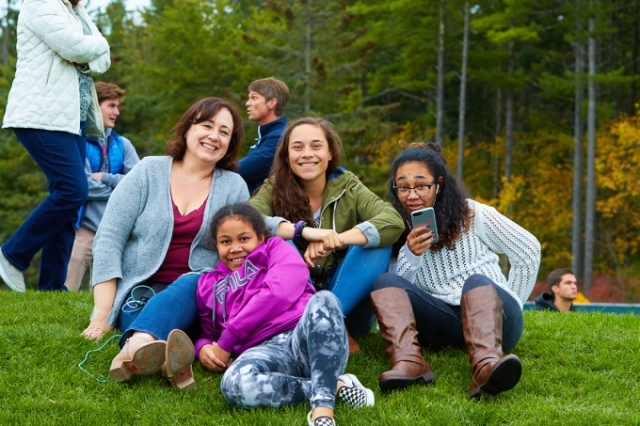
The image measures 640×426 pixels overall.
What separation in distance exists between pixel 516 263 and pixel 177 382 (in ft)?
6.66

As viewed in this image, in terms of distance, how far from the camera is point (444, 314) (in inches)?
177

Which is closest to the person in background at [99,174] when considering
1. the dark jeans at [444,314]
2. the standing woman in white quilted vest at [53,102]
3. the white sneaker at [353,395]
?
the standing woman in white quilted vest at [53,102]

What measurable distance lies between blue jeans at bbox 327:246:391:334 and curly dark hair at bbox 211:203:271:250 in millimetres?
487

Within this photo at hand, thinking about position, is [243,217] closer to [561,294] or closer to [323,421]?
[323,421]

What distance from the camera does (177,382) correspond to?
3990mm

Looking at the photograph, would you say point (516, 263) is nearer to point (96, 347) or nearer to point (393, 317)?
point (393, 317)

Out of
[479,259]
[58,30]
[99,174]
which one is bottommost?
[479,259]

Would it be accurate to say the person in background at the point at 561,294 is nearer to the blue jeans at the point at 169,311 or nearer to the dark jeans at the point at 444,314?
the dark jeans at the point at 444,314

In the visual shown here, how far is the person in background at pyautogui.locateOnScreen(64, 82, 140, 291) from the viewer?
7.11 m

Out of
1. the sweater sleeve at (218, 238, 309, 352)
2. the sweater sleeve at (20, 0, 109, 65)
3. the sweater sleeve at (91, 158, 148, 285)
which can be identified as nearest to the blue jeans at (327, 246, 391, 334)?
the sweater sleeve at (218, 238, 309, 352)

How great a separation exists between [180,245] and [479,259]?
5.71 feet

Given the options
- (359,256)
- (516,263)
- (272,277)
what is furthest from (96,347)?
(516,263)

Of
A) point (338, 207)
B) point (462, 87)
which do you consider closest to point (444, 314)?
point (338, 207)

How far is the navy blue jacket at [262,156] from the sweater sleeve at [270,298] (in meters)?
2.86
